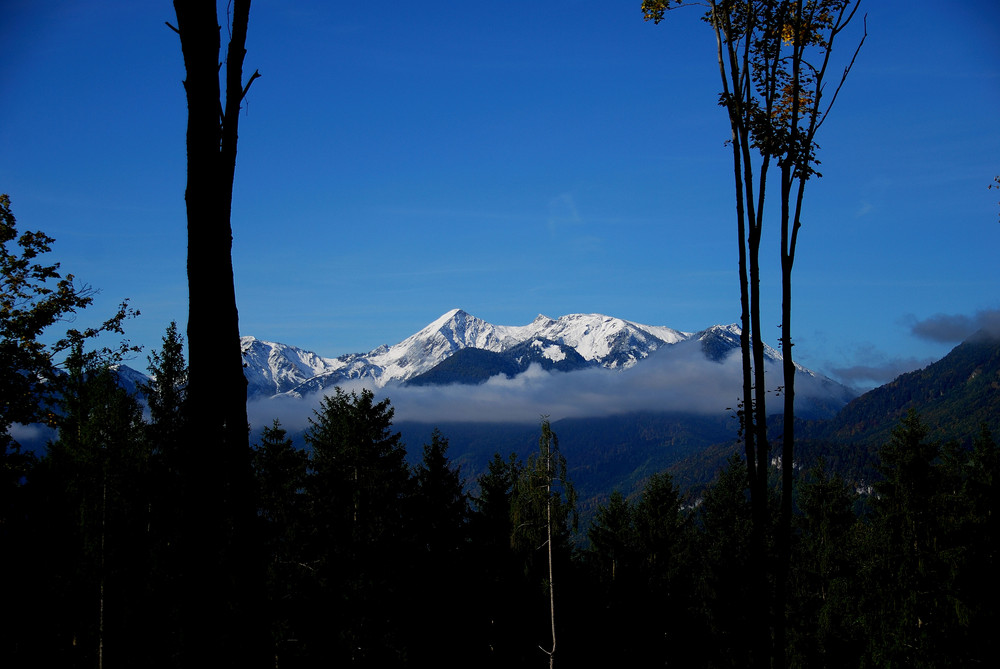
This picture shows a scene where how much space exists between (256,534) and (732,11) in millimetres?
6545

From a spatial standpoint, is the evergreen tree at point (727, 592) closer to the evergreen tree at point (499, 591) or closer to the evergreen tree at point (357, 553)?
the evergreen tree at point (499, 591)

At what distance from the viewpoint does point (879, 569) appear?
837 inches

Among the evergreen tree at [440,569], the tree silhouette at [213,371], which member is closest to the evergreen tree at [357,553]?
the evergreen tree at [440,569]

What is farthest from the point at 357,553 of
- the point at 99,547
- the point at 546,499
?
the point at 99,547

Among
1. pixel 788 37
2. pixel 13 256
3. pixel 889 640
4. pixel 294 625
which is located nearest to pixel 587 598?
pixel 889 640

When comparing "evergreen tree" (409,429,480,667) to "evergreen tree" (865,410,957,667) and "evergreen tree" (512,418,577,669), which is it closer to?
"evergreen tree" (512,418,577,669)

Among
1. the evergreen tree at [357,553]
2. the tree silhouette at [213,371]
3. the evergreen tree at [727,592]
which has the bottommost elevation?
the evergreen tree at [727,592]

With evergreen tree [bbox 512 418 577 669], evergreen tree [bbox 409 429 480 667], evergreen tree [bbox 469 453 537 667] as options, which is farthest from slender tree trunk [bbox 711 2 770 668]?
evergreen tree [bbox 469 453 537 667]

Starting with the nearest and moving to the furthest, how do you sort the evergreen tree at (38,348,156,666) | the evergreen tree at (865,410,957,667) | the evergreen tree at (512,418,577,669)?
the evergreen tree at (38,348,156,666)
the evergreen tree at (512,418,577,669)
the evergreen tree at (865,410,957,667)

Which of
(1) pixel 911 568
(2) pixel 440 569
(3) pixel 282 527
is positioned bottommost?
(2) pixel 440 569

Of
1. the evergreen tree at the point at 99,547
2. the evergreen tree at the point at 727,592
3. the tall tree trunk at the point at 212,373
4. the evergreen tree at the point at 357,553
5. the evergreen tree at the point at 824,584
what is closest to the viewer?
the tall tree trunk at the point at 212,373

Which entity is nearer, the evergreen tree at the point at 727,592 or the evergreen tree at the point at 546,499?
the evergreen tree at the point at 546,499

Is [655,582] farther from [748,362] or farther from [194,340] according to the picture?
[194,340]

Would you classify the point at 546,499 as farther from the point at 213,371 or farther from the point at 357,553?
the point at 213,371
